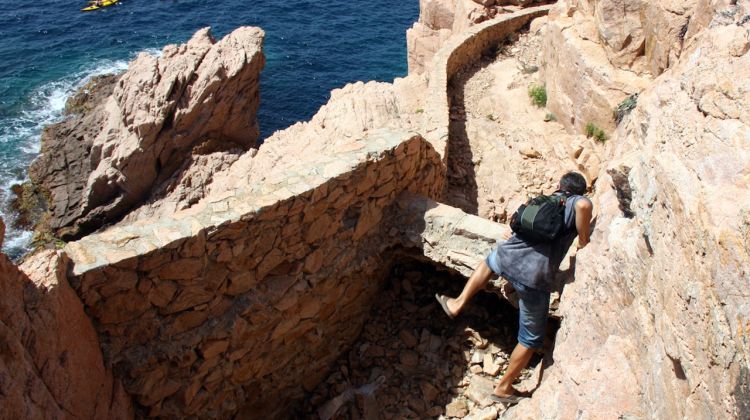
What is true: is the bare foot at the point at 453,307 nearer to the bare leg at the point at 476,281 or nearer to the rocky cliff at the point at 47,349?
the bare leg at the point at 476,281

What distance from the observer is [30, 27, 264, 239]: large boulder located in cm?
2166

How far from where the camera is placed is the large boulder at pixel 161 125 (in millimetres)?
21656

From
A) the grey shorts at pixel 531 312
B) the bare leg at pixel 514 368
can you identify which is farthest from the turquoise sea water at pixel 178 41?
the grey shorts at pixel 531 312

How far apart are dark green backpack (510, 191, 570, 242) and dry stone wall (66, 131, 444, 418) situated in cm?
212

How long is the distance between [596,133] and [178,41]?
30.8 meters

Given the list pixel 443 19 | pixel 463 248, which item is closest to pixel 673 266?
pixel 463 248

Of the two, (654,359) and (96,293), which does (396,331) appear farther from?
(654,359)

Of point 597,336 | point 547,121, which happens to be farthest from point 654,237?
point 547,121

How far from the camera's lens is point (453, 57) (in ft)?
47.1

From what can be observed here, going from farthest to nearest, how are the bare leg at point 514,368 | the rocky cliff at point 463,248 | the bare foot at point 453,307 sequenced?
1. the bare foot at point 453,307
2. the bare leg at point 514,368
3. the rocky cliff at point 463,248

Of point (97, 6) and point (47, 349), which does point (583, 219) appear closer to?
point (47, 349)

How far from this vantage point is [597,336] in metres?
5.43

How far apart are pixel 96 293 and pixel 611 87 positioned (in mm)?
7409

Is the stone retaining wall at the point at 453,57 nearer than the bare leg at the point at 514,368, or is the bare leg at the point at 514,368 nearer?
the bare leg at the point at 514,368
